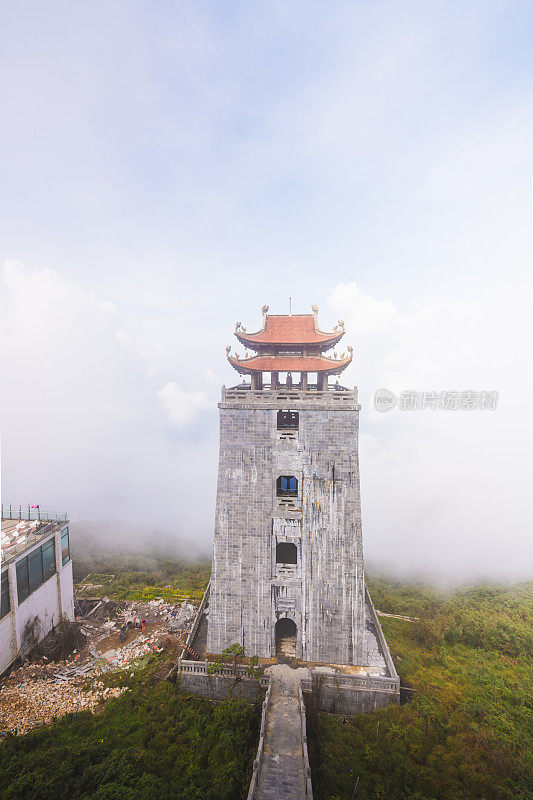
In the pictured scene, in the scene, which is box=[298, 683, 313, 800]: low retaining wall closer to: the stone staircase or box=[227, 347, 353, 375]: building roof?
the stone staircase

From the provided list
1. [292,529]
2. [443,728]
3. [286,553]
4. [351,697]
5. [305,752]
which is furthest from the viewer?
[286,553]

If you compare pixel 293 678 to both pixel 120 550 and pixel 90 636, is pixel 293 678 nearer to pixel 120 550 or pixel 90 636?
pixel 90 636

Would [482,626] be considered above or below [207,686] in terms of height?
below

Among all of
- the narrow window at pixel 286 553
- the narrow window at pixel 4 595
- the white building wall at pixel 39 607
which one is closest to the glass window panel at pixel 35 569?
the white building wall at pixel 39 607

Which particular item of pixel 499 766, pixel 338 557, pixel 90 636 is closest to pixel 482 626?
pixel 499 766

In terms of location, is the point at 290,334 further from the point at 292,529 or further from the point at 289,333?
the point at 292,529

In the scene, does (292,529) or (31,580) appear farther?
(31,580)

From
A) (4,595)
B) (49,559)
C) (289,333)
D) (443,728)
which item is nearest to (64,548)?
(49,559)
